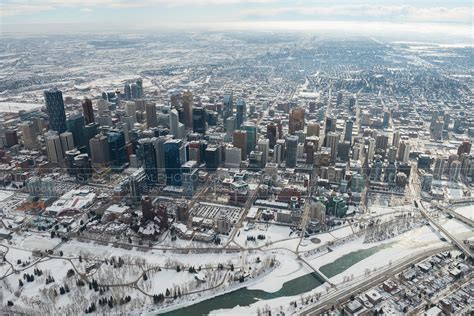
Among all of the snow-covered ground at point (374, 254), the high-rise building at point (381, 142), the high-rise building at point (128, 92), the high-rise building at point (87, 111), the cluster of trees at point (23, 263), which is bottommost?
the snow-covered ground at point (374, 254)

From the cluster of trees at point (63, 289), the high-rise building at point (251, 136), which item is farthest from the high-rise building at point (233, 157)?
the cluster of trees at point (63, 289)

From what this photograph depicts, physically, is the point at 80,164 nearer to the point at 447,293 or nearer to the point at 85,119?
the point at 85,119

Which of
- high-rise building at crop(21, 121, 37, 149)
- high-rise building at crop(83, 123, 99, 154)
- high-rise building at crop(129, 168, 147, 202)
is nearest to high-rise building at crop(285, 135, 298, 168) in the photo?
high-rise building at crop(129, 168, 147, 202)

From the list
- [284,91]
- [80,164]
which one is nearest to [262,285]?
[80,164]

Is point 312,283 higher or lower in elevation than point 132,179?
lower

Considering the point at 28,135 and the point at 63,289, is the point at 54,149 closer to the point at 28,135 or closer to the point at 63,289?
the point at 28,135

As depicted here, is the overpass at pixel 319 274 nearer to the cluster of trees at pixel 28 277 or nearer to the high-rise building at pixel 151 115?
the cluster of trees at pixel 28 277
